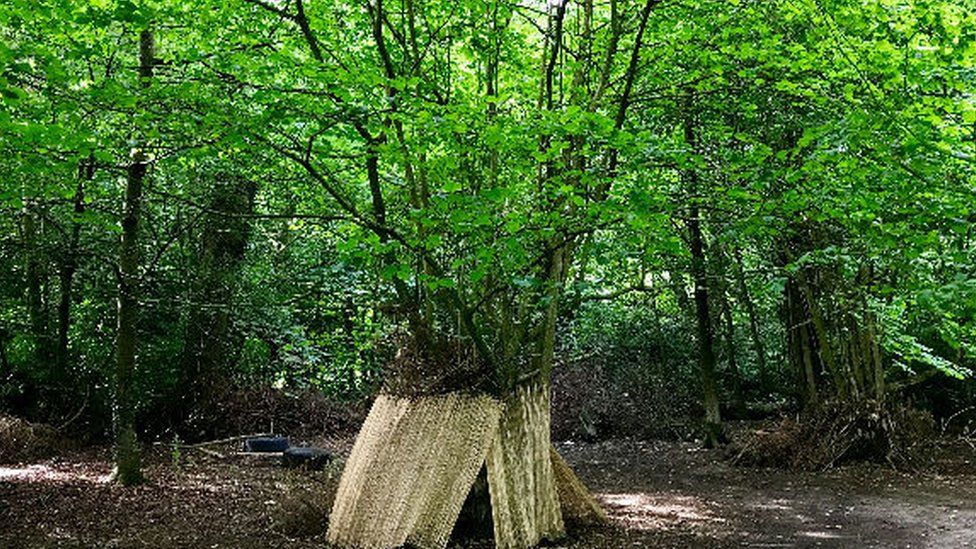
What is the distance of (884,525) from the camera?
7195 mm

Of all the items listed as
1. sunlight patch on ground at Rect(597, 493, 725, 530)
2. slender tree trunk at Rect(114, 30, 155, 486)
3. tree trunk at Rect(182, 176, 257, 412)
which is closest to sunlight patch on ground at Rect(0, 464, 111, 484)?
slender tree trunk at Rect(114, 30, 155, 486)

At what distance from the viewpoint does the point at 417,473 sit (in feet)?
20.2

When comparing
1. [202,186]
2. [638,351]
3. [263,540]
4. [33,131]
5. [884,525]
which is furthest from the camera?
[638,351]

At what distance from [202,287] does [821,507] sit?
Answer: 8.71 meters

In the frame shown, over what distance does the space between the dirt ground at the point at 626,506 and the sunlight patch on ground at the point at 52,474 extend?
15 millimetres

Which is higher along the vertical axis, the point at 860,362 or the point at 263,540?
the point at 860,362

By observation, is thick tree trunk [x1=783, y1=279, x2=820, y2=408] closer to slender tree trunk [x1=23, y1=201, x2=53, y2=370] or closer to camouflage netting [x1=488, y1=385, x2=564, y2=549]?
camouflage netting [x1=488, y1=385, x2=564, y2=549]

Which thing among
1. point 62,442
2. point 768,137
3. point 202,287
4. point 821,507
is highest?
point 768,137

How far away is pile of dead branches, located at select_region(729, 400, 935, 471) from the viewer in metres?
10.4

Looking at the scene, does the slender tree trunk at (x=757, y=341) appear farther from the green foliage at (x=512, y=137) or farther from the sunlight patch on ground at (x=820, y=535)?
the sunlight patch on ground at (x=820, y=535)

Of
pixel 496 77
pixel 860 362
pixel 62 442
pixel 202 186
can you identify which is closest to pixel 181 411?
pixel 62 442

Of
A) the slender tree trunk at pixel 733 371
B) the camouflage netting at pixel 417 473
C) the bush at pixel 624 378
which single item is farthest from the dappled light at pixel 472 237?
the slender tree trunk at pixel 733 371

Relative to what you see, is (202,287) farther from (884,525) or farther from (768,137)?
(884,525)

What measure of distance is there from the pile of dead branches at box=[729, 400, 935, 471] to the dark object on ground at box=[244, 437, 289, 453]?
6521 mm
